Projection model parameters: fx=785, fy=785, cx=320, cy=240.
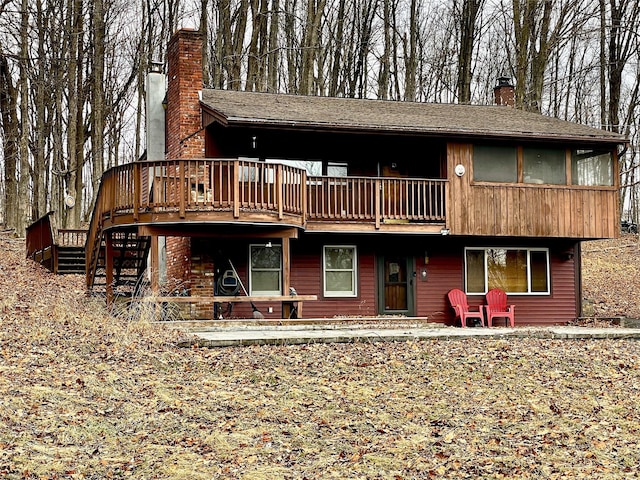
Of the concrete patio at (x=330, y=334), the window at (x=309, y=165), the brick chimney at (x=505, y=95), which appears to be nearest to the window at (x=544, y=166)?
the window at (x=309, y=165)

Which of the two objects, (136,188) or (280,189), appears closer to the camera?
(136,188)

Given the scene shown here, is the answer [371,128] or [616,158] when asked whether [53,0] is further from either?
[616,158]

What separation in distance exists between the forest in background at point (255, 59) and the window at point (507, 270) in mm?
7185

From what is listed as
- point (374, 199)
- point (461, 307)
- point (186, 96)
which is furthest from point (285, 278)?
point (186, 96)

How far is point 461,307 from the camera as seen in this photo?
19391 mm

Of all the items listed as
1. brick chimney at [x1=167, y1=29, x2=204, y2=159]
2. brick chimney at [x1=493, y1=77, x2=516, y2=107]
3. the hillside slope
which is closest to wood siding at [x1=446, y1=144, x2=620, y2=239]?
the hillside slope

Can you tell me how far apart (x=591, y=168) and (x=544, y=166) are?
1277 mm

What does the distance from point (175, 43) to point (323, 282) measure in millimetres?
6932

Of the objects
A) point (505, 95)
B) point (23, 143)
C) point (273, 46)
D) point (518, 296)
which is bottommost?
point (518, 296)

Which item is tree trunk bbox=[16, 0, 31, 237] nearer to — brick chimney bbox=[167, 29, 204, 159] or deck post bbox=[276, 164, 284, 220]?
brick chimney bbox=[167, 29, 204, 159]

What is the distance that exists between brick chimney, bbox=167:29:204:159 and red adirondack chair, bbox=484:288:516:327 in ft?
26.1

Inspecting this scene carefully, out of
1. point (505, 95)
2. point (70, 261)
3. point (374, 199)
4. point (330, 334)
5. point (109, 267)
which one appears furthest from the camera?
point (505, 95)

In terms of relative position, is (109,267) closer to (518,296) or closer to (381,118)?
(381,118)

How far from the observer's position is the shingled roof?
1758cm
